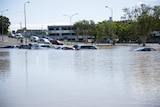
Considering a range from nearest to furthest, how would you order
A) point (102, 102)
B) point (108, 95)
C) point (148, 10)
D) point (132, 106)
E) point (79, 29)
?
point (132, 106) → point (102, 102) → point (108, 95) → point (148, 10) → point (79, 29)

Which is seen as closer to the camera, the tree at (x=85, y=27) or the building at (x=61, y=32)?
the tree at (x=85, y=27)

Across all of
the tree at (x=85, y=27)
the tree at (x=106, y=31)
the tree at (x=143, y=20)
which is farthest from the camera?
the tree at (x=85, y=27)

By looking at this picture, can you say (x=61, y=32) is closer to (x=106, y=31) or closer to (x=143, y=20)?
(x=106, y=31)

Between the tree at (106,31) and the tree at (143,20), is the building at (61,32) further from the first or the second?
the tree at (143,20)

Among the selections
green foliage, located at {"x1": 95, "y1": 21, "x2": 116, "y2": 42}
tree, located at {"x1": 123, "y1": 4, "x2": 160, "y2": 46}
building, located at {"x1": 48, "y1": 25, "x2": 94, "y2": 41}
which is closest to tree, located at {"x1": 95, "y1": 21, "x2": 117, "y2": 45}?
green foliage, located at {"x1": 95, "y1": 21, "x2": 116, "y2": 42}

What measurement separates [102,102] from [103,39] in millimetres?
95140

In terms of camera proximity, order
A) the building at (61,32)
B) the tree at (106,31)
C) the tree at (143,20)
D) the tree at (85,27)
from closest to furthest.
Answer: the tree at (143,20) → the tree at (106,31) → the tree at (85,27) → the building at (61,32)

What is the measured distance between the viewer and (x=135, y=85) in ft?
49.0

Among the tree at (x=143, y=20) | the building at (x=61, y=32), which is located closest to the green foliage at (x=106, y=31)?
the tree at (x=143, y=20)

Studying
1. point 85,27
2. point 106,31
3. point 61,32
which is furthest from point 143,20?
point 61,32

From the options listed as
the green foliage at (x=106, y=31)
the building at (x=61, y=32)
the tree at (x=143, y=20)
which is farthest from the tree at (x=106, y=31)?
the building at (x=61, y=32)

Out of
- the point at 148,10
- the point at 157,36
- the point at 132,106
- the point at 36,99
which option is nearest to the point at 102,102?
the point at 132,106

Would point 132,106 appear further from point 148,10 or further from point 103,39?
point 103,39

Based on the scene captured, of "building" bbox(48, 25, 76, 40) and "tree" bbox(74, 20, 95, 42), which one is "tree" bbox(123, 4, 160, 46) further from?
"building" bbox(48, 25, 76, 40)
